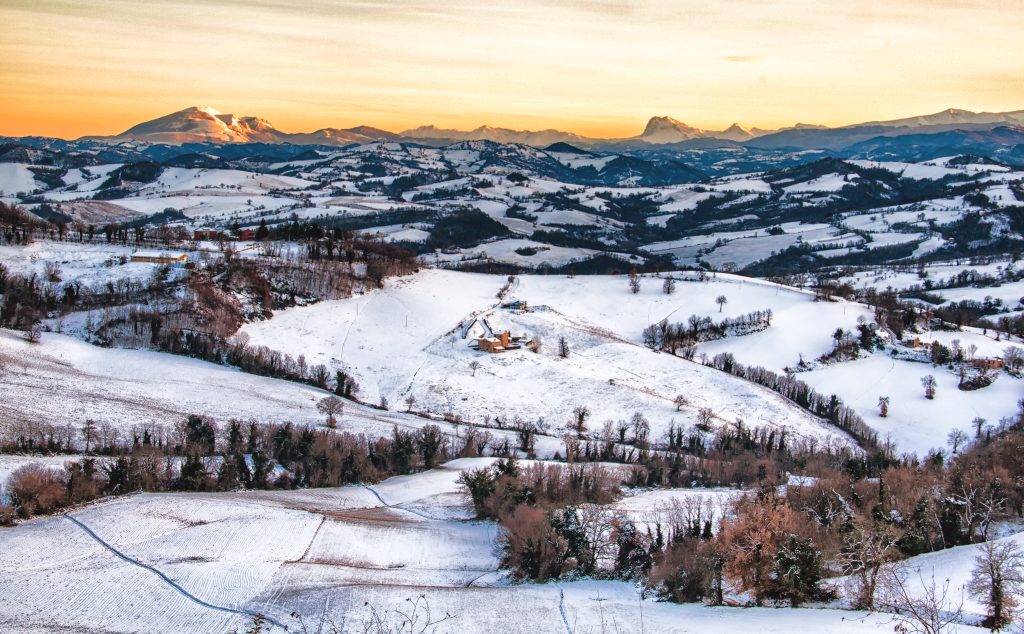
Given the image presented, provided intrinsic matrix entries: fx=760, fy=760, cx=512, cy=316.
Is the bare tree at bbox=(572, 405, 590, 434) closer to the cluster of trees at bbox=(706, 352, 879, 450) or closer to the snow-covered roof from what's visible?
the cluster of trees at bbox=(706, 352, 879, 450)

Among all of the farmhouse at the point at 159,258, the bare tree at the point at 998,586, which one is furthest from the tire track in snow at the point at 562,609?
the farmhouse at the point at 159,258

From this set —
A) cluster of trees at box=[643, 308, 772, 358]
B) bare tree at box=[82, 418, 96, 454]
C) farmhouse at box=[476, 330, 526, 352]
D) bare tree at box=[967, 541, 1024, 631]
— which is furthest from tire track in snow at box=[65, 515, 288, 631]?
cluster of trees at box=[643, 308, 772, 358]

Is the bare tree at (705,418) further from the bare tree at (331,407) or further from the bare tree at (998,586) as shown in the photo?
the bare tree at (998,586)

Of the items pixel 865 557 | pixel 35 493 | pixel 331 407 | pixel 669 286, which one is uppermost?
pixel 669 286

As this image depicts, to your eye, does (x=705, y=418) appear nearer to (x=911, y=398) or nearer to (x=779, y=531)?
(x=911, y=398)

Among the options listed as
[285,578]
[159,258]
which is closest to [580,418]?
[285,578]
